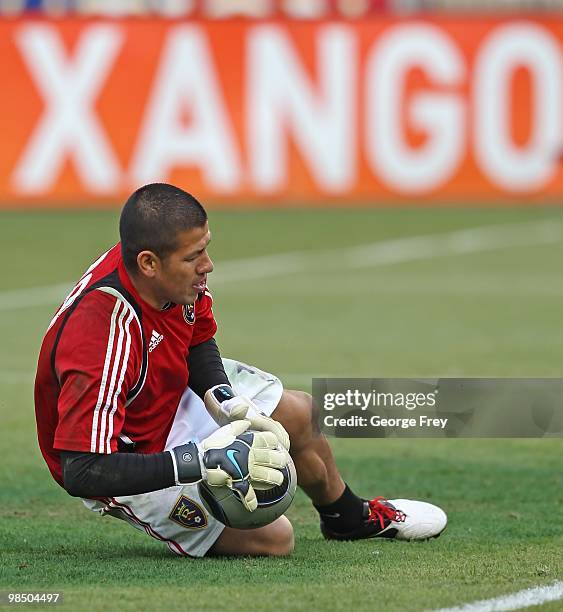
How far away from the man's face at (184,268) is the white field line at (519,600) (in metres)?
1.40

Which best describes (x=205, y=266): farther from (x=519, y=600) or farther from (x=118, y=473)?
(x=519, y=600)

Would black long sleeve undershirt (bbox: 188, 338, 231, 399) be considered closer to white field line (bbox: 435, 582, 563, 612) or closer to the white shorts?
the white shorts

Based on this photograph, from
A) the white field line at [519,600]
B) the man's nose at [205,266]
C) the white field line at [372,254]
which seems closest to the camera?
the white field line at [519,600]

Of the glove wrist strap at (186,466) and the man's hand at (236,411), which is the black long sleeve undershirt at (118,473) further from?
the man's hand at (236,411)

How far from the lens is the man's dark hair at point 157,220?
207 inches

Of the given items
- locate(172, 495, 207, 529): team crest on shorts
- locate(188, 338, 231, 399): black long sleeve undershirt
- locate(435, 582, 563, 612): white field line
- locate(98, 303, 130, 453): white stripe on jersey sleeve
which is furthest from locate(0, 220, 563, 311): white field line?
locate(435, 582, 563, 612): white field line

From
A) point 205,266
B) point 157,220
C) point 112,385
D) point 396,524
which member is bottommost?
point 396,524

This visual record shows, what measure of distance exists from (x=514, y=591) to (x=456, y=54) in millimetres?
16876

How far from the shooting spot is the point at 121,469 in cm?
518

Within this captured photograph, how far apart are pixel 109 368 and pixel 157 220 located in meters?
0.52

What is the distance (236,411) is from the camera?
217 inches

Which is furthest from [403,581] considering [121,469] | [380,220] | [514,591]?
[380,220]

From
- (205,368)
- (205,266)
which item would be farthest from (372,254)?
(205,266)

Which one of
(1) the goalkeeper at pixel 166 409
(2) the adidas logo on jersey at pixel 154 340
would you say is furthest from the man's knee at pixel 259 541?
(2) the adidas logo on jersey at pixel 154 340
